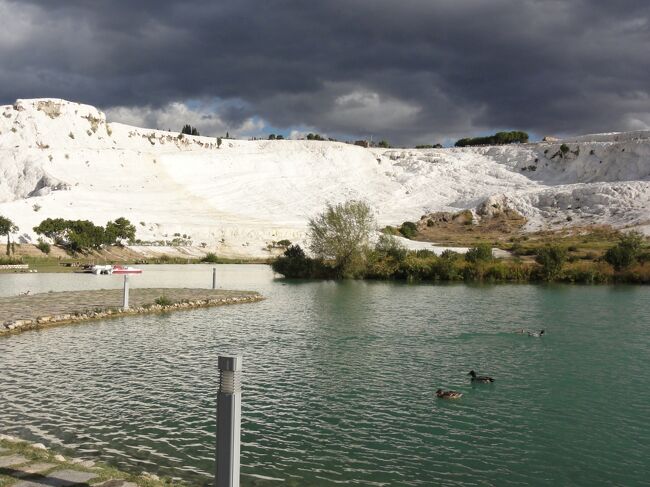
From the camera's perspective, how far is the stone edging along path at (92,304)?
22.3 metres

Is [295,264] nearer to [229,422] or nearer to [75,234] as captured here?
[75,234]

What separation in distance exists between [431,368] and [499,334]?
6.84 metres

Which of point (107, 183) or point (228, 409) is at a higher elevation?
point (107, 183)

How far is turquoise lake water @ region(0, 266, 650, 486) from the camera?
384 inches

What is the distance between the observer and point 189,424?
11.4 m

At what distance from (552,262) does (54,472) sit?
4549cm

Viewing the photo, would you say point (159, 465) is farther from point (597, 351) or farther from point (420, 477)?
point (597, 351)

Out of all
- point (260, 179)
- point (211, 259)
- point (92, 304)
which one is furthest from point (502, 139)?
point (92, 304)

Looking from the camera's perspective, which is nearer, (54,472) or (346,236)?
(54,472)

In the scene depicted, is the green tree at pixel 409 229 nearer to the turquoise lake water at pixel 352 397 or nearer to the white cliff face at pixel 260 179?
the white cliff face at pixel 260 179

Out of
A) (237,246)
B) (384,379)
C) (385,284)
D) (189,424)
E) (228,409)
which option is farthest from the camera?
(237,246)

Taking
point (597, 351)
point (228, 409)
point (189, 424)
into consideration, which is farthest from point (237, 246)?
point (228, 409)

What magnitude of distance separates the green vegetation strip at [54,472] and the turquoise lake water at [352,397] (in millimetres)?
902

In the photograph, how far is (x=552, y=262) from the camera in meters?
48.2
